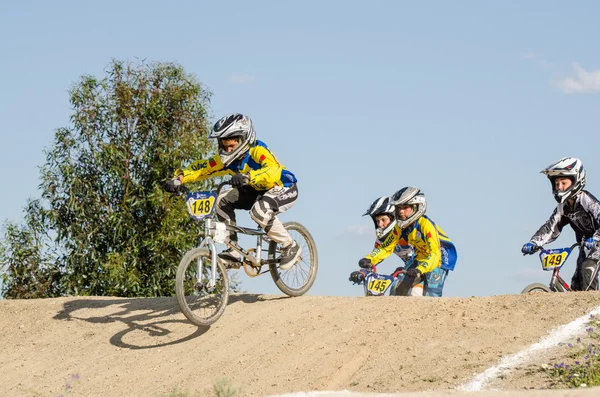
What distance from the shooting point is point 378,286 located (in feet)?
40.5

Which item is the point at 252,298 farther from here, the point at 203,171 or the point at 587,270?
the point at 587,270

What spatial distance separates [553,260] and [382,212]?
94.1 inches

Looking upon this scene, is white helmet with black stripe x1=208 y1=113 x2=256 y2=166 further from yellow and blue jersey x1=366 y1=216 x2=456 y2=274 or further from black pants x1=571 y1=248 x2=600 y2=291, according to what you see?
black pants x1=571 y1=248 x2=600 y2=291

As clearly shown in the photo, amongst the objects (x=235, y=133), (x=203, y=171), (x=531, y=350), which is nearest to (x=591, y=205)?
(x=531, y=350)

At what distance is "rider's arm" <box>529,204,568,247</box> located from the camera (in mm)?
11688

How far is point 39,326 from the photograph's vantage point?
1388 cm

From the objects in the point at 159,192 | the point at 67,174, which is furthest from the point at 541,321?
the point at 67,174

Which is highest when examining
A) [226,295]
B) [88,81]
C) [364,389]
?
[88,81]

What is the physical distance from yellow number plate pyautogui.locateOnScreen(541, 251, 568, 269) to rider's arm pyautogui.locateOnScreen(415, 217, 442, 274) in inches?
55.4

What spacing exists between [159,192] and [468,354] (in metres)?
11.8

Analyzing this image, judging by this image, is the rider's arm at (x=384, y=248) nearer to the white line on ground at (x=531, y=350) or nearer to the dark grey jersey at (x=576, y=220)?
the dark grey jersey at (x=576, y=220)

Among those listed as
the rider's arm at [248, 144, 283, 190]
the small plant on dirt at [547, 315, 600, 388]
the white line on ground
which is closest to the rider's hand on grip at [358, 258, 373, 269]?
the rider's arm at [248, 144, 283, 190]

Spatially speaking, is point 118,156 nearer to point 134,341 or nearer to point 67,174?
point 67,174

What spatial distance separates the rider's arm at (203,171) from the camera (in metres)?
12.1
